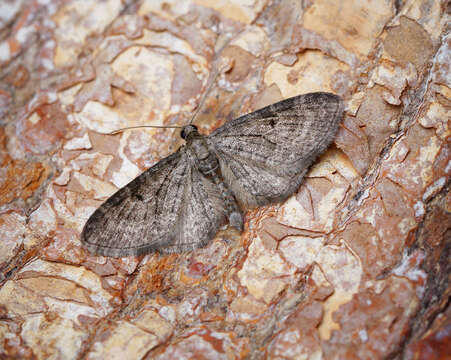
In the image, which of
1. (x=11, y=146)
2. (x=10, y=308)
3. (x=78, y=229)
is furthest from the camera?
(x=11, y=146)

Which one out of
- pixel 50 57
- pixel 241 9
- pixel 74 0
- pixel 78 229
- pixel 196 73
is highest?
pixel 74 0

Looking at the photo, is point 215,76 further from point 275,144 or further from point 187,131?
point 275,144

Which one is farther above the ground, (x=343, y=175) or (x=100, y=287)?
(x=100, y=287)

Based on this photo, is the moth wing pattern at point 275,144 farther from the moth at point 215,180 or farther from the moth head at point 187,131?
the moth head at point 187,131

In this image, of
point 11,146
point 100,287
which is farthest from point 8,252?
point 11,146

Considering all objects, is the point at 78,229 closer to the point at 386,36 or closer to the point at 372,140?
the point at 372,140

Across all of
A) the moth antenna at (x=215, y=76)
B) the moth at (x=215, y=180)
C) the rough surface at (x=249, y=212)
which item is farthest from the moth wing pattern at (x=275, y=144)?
the moth antenna at (x=215, y=76)
